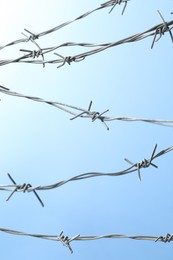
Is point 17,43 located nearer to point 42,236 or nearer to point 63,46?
point 63,46

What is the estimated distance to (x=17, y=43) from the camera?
11.2 ft

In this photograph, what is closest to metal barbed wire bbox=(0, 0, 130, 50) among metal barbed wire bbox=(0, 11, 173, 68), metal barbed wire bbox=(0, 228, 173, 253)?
metal barbed wire bbox=(0, 11, 173, 68)

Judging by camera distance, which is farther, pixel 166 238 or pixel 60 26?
pixel 60 26

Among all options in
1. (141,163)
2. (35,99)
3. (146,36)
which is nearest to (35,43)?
(35,99)

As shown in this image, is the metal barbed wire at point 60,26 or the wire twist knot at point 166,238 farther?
the metal barbed wire at point 60,26

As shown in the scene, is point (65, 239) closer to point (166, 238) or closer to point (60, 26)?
point (166, 238)

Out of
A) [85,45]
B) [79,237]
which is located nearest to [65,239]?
[79,237]

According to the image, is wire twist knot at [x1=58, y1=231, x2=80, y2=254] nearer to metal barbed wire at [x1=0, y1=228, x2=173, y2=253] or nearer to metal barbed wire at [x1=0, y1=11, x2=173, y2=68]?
metal barbed wire at [x1=0, y1=228, x2=173, y2=253]

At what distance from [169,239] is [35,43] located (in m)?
1.35

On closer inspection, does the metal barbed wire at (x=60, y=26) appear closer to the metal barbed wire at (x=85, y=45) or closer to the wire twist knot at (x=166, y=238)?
the metal barbed wire at (x=85, y=45)

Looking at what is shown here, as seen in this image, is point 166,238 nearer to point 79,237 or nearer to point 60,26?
Answer: point 79,237

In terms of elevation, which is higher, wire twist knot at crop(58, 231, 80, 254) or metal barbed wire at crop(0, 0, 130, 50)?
metal barbed wire at crop(0, 0, 130, 50)

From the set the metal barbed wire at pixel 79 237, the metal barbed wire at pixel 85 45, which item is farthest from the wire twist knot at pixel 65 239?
the metal barbed wire at pixel 85 45

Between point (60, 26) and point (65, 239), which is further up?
point (60, 26)
